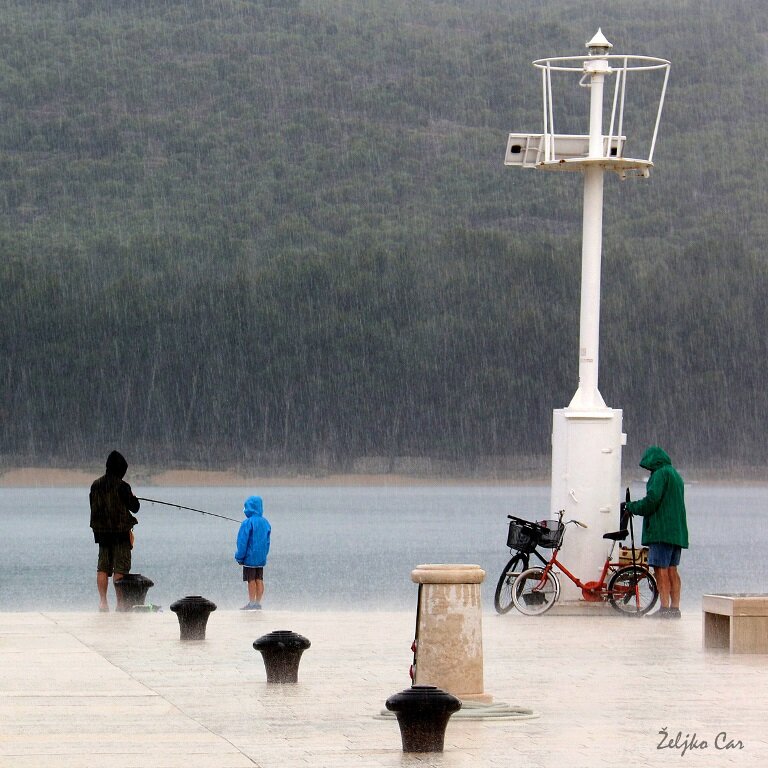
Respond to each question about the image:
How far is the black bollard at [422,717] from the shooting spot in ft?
24.7

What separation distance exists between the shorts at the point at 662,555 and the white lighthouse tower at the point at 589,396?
2.48 ft

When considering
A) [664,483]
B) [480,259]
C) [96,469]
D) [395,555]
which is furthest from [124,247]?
[664,483]

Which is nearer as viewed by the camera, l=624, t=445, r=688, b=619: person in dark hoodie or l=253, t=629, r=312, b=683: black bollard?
l=253, t=629, r=312, b=683: black bollard

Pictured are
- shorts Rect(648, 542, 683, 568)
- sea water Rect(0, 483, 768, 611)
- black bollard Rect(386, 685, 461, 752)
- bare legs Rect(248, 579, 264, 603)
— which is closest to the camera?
black bollard Rect(386, 685, 461, 752)

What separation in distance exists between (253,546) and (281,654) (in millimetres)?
7236

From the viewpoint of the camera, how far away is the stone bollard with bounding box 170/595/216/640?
41.6ft

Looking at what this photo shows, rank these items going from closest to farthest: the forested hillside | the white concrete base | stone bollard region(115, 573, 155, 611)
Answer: the white concrete base → stone bollard region(115, 573, 155, 611) → the forested hillside

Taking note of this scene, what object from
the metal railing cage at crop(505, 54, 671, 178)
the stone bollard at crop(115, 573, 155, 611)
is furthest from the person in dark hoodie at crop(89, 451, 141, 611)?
the metal railing cage at crop(505, 54, 671, 178)

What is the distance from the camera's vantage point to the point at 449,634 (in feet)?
30.0

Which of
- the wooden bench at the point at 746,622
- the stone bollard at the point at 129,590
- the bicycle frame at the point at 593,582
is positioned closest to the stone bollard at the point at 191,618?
the stone bollard at the point at 129,590

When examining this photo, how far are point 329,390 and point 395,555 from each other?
9237 cm

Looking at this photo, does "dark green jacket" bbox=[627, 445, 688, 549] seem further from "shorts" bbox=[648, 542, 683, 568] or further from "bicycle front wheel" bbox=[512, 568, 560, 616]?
"bicycle front wheel" bbox=[512, 568, 560, 616]

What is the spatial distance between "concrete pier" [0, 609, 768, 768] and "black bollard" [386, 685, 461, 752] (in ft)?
0.28
